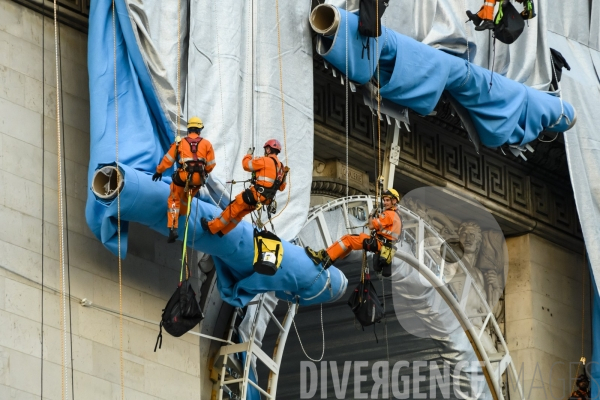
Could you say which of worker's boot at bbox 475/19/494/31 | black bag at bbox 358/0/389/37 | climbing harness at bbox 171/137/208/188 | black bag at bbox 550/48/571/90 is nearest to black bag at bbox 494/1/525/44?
worker's boot at bbox 475/19/494/31

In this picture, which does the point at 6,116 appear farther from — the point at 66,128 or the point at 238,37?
the point at 238,37

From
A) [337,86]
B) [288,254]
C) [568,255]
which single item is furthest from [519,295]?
[288,254]

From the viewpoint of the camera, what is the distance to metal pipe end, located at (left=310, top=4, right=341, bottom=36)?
22016 millimetres

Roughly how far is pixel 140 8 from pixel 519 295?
30.8 ft

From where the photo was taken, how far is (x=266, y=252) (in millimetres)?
19500

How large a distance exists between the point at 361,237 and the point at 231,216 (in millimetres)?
2165

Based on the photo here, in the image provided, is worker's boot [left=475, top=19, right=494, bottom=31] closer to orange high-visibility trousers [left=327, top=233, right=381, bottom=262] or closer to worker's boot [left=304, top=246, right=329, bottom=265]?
orange high-visibility trousers [left=327, top=233, right=381, bottom=262]

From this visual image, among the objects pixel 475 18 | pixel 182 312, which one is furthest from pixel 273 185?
pixel 475 18

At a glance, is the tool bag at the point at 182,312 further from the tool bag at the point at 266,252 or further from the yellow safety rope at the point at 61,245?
the yellow safety rope at the point at 61,245

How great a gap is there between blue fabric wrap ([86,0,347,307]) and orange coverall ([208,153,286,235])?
0.22 meters

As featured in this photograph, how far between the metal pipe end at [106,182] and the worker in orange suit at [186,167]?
0.42m

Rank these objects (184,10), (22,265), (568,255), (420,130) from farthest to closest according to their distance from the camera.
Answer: (568,255) < (420,130) < (184,10) < (22,265)

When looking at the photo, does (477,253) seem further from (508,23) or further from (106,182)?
(106,182)

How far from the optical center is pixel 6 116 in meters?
19.7
